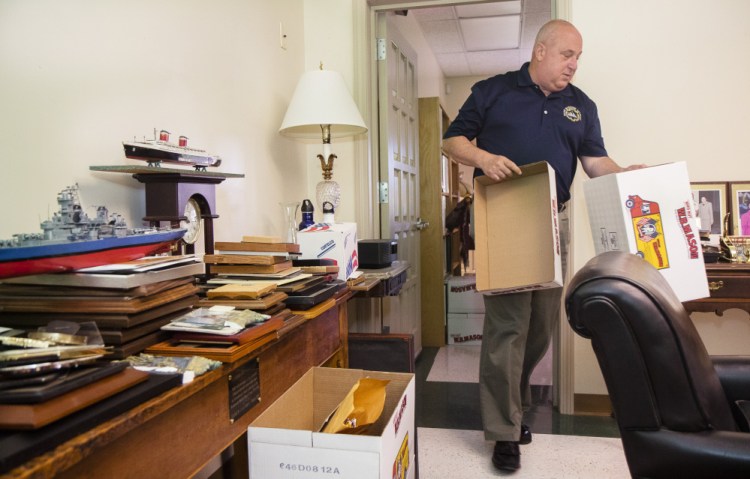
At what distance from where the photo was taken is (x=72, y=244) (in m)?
0.93

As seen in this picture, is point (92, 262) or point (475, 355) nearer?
point (92, 262)

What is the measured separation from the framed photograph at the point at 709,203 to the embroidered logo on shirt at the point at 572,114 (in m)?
0.89

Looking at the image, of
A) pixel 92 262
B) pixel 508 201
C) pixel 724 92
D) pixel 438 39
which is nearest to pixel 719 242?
pixel 724 92

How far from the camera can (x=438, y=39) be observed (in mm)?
5391

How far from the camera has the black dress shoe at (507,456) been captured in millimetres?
2180

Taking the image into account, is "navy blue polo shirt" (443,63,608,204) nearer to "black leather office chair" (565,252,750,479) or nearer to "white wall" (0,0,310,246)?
"white wall" (0,0,310,246)

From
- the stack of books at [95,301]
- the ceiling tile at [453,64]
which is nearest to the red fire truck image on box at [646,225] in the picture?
the stack of books at [95,301]

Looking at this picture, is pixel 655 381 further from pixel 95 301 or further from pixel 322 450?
pixel 95 301

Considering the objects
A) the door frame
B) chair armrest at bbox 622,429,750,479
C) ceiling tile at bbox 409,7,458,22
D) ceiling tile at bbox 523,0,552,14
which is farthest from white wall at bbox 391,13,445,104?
chair armrest at bbox 622,429,750,479

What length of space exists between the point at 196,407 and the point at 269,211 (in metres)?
1.63

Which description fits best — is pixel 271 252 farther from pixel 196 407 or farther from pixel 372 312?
pixel 372 312

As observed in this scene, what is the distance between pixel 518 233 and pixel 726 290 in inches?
41.7

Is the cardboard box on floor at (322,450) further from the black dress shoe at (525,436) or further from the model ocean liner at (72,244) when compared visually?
the black dress shoe at (525,436)

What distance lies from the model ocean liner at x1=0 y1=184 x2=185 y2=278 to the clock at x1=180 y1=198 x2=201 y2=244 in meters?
0.47
